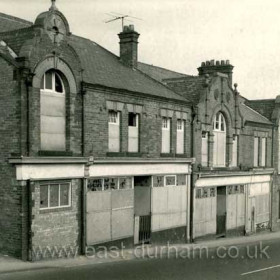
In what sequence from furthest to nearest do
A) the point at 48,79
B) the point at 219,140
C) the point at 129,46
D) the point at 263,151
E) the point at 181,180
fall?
the point at 263,151
the point at 219,140
the point at 129,46
the point at 181,180
the point at 48,79

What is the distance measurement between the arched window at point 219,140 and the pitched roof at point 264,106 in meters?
7.27

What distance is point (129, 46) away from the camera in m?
24.7

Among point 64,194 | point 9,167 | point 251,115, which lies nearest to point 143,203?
point 64,194

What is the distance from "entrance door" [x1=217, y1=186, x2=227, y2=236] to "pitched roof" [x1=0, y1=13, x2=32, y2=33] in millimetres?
14538

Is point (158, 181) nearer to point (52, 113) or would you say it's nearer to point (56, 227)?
point (56, 227)

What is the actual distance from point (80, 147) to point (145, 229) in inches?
231

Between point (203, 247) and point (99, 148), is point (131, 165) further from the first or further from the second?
point (203, 247)

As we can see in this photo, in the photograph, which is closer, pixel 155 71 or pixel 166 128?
pixel 166 128

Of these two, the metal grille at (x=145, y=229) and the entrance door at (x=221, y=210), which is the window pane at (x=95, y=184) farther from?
the entrance door at (x=221, y=210)

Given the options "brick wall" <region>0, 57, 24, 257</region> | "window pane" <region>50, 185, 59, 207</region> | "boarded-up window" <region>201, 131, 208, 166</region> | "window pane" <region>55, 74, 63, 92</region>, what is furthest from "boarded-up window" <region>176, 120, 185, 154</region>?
"brick wall" <region>0, 57, 24, 257</region>

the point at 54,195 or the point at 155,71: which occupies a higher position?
the point at 155,71

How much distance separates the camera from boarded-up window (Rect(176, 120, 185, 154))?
78.5 ft

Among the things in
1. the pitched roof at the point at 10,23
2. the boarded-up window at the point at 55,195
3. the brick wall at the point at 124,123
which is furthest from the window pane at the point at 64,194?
the pitched roof at the point at 10,23

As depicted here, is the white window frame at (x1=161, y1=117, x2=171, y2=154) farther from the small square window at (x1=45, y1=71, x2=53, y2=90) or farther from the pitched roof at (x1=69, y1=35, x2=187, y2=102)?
the small square window at (x1=45, y1=71, x2=53, y2=90)
